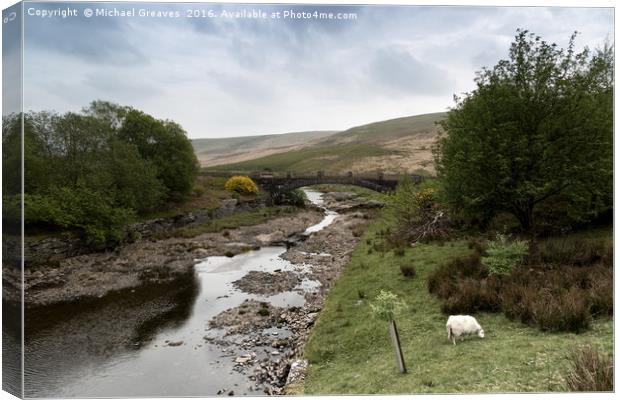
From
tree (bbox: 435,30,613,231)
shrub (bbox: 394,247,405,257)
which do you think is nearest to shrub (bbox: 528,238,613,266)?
tree (bbox: 435,30,613,231)

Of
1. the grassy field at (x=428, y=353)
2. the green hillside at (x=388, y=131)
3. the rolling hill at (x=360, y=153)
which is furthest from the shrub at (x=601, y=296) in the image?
the green hillside at (x=388, y=131)

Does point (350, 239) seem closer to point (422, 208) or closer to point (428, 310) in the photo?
point (422, 208)

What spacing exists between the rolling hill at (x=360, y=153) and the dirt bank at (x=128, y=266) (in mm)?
50756

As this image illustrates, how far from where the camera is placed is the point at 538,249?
14.5 metres

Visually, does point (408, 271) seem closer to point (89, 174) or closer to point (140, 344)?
point (140, 344)

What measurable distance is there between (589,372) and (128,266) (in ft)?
84.0

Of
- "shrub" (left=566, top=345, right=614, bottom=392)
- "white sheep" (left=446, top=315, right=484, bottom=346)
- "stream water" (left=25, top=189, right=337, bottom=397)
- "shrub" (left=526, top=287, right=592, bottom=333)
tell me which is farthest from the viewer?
"stream water" (left=25, top=189, right=337, bottom=397)

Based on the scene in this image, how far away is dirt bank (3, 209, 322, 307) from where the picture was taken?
20234 mm

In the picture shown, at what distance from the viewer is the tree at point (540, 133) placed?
540 inches

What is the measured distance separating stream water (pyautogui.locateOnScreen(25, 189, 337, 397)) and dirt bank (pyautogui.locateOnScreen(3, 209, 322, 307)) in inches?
71.0

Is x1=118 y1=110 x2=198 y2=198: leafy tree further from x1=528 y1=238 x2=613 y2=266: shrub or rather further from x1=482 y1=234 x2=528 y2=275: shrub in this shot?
x1=528 y1=238 x2=613 y2=266: shrub

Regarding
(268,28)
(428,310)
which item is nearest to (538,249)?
(428,310)

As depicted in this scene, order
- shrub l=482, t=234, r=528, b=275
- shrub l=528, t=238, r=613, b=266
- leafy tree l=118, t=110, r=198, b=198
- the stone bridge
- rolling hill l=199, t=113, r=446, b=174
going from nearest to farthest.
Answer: shrub l=482, t=234, r=528, b=275 < shrub l=528, t=238, r=613, b=266 < leafy tree l=118, t=110, r=198, b=198 < the stone bridge < rolling hill l=199, t=113, r=446, b=174

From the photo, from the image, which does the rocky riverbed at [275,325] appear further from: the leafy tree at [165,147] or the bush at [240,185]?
the bush at [240,185]
